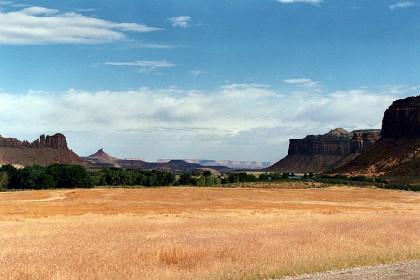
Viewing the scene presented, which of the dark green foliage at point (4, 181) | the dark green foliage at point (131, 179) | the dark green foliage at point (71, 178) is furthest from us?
the dark green foliage at point (131, 179)

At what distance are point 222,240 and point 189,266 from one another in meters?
7.27

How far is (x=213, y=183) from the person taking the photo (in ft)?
513

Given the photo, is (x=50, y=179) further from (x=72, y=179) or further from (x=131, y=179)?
(x=131, y=179)

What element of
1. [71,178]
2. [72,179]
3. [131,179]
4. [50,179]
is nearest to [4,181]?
Answer: [50,179]

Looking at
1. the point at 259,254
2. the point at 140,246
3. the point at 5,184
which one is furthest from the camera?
the point at 5,184

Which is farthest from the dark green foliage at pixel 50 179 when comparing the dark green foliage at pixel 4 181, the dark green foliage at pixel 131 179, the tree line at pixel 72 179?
the dark green foliage at pixel 131 179

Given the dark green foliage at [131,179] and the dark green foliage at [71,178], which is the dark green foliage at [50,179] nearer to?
the dark green foliage at [71,178]

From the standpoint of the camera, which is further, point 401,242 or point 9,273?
point 401,242

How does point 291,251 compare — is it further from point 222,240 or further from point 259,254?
point 222,240

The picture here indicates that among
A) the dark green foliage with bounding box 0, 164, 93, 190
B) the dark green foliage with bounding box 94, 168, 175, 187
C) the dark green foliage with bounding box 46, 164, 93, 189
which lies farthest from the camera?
the dark green foliage with bounding box 94, 168, 175, 187

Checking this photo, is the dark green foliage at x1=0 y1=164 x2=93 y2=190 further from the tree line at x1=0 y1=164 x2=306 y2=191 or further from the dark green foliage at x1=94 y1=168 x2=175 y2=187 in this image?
the dark green foliage at x1=94 y1=168 x2=175 y2=187

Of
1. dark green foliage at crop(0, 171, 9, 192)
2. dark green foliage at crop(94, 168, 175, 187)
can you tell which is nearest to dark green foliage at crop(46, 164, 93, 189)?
dark green foliage at crop(0, 171, 9, 192)

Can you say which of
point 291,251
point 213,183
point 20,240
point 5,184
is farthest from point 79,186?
point 291,251

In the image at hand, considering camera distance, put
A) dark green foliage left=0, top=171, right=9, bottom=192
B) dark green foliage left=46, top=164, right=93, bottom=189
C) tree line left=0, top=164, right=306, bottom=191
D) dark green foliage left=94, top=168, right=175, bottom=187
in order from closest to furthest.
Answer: dark green foliage left=0, top=171, right=9, bottom=192 → tree line left=0, top=164, right=306, bottom=191 → dark green foliage left=46, top=164, right=93, bottom=189 → dark green foliage left=94, top=168, right=175, bottom=187
